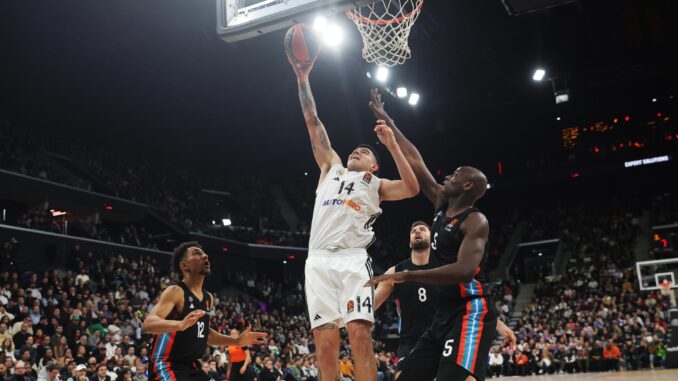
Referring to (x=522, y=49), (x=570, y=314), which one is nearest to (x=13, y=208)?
(x=522, y=49)

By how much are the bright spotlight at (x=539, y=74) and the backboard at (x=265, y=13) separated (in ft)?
49.9

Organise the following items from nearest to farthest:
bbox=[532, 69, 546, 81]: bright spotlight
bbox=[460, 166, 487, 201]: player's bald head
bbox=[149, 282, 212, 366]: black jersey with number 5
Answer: bbox=[460, 166, 487, 201]: player's bald head
bbox=[149, 282, 212, 366]: black jersey with number 5
bbox=[532, 69, 546, 81]: bright spotlight

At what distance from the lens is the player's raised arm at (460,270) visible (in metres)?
3.59

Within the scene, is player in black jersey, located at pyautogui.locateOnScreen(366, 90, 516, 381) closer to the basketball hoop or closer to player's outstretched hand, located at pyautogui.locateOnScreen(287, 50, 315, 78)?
player's outstretched hand, located at pyautogui.locateOnScreen(287, 50, 315, 78)

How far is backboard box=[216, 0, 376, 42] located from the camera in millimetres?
6008

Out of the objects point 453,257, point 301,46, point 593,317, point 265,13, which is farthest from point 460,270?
point 593,317

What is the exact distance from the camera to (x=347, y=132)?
93.2ft

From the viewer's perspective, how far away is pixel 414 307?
5.91 meters

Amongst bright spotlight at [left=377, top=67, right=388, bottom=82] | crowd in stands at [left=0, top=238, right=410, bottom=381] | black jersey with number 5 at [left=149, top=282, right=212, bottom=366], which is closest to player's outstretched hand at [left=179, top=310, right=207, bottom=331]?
black jersey with number 5 at [left=149, top=282, right=212, bottom=366]

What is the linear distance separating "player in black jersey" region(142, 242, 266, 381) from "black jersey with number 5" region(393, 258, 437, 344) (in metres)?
1.78

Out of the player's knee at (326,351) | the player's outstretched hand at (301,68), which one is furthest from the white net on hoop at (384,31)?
the player's knee at (326,351)

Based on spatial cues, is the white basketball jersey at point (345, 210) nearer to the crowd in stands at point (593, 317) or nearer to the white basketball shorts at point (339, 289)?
the white basketball shorts at point (339, 289)

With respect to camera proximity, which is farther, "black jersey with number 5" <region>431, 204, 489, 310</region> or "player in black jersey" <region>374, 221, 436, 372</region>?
"player in black jersey" <region>374, 221, 436, 372</region>

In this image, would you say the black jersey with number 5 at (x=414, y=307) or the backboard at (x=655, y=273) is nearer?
the black jersey with number 5 at (x=414, y=307)
